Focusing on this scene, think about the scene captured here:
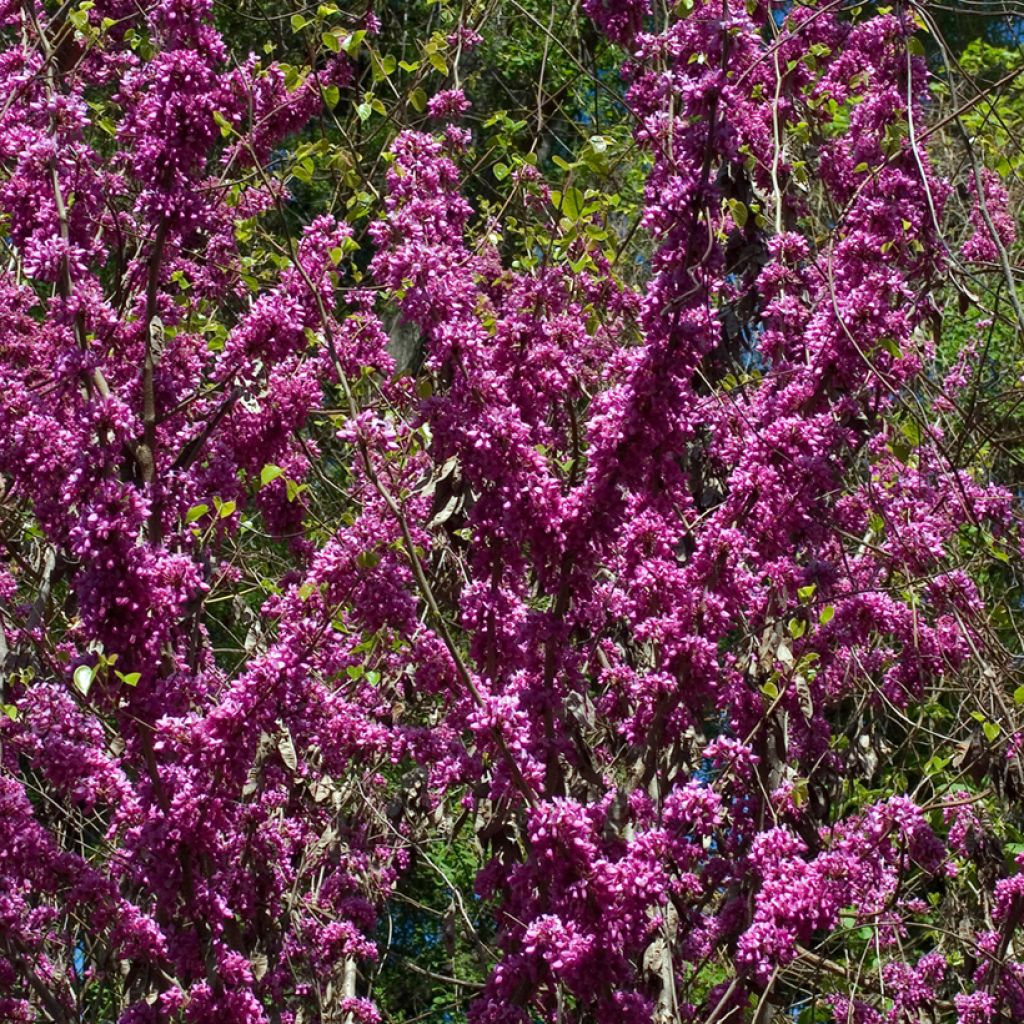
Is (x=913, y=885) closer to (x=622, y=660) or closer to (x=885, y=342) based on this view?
(x=622, y=660)

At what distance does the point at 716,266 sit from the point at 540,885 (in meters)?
1.66

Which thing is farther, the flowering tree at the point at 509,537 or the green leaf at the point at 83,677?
the flowering tree at the point at 509,537

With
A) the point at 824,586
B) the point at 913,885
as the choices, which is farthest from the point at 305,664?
the point at 913,885

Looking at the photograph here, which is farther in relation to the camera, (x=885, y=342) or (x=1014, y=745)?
(x=1014, y=745)

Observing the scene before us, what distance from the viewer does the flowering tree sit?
3.84m

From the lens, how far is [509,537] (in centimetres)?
396

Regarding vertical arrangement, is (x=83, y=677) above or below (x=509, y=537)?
below

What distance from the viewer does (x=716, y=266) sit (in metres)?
4.11

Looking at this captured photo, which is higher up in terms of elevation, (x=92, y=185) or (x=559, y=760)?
(x=92, y=185)

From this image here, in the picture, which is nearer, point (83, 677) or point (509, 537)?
point (83, 677)

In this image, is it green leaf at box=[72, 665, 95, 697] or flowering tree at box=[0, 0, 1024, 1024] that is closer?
green leaf at box=[72, 665, 95, 697]

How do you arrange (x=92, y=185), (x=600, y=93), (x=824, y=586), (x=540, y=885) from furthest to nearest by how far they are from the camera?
1. (x=600, y=93)
2. (x=824, y=586)
3. (x=92, y=185)
4. (x=540, y=885)

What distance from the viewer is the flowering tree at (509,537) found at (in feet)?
12.6

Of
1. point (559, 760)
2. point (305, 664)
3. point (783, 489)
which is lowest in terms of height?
point (559, 760)
